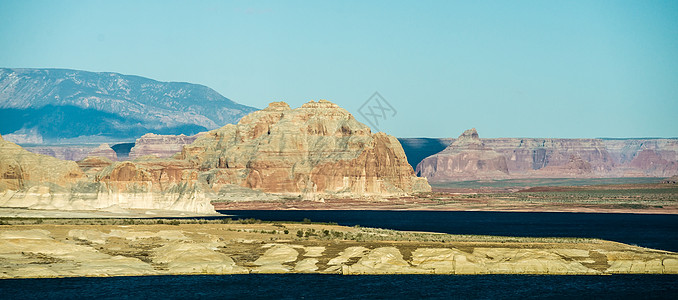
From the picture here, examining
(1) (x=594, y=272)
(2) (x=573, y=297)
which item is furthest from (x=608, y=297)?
(1) (x=594, y=272)

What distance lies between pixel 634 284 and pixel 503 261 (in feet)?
39.3

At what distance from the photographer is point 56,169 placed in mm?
163125

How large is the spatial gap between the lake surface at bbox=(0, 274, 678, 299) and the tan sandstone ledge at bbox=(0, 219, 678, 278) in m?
2.27

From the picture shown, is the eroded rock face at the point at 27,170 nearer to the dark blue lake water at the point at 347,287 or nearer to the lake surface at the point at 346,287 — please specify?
the lake surface at the point at 346,287

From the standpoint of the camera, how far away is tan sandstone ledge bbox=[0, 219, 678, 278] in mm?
75250

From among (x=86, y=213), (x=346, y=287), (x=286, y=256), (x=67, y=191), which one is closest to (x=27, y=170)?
(x=67, y=191)

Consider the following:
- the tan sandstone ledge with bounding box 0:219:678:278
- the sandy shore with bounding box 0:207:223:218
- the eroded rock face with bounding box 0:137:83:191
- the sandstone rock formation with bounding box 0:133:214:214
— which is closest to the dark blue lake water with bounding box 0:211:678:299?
the tan sandstone ledge with bounding box 0:219:678:278

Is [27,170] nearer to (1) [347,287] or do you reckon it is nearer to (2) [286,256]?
(2) [286,256]

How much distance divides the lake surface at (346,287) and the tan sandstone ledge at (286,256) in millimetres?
2270

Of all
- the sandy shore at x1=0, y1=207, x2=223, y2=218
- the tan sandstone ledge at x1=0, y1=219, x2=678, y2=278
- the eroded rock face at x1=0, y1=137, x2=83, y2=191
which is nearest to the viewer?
the tan sandstone ledge at x1=0, y1=219, x2=678, y2=278

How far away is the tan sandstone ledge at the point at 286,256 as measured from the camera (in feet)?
247

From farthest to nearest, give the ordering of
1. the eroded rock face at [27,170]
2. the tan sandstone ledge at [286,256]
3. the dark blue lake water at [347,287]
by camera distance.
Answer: the eroded rock face at [27,170] → the tan sandstone ledge at [286,256] → the dark blue lake water at [347,287]

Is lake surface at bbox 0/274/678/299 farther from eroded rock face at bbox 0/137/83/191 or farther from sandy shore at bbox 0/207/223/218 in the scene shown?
eroded rock face at bbox 0/137/83/191

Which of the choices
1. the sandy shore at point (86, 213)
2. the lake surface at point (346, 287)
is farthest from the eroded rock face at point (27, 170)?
the lake surface at point (346, 287)
